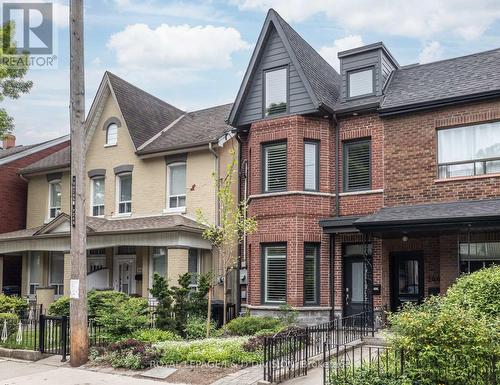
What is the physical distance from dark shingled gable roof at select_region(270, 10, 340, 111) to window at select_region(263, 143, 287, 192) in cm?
209

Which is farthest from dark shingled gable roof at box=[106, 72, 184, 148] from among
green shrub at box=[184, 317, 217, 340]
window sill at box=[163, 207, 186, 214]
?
green shrub at box=[184, 317, 217, 340]

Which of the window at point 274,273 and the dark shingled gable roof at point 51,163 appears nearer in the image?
the window at point 274,273

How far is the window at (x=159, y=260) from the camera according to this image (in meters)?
21.5

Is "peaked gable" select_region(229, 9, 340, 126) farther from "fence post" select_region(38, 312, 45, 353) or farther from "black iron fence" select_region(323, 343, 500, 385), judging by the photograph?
"black iron fence" select_region(323, 343, 500, 385)

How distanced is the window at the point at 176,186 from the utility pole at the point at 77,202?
8363mm

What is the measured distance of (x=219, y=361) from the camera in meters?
11.9

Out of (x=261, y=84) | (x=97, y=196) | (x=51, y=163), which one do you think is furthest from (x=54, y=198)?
(x=261, y=84)

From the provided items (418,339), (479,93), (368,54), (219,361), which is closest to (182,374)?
(219,361)

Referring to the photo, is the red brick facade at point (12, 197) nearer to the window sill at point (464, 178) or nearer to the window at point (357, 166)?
the window at point (357, 166)

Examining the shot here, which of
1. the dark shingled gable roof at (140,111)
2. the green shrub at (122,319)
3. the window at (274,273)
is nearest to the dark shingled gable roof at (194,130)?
the dark shingled gable roof at (140,111)

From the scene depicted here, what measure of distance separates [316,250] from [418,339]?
987 centimetres

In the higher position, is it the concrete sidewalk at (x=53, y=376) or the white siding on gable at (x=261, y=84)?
the white siding on gable at (x=261, y=84)

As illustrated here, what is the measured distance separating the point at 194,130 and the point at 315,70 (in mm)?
5827

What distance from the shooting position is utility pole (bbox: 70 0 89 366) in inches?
509
